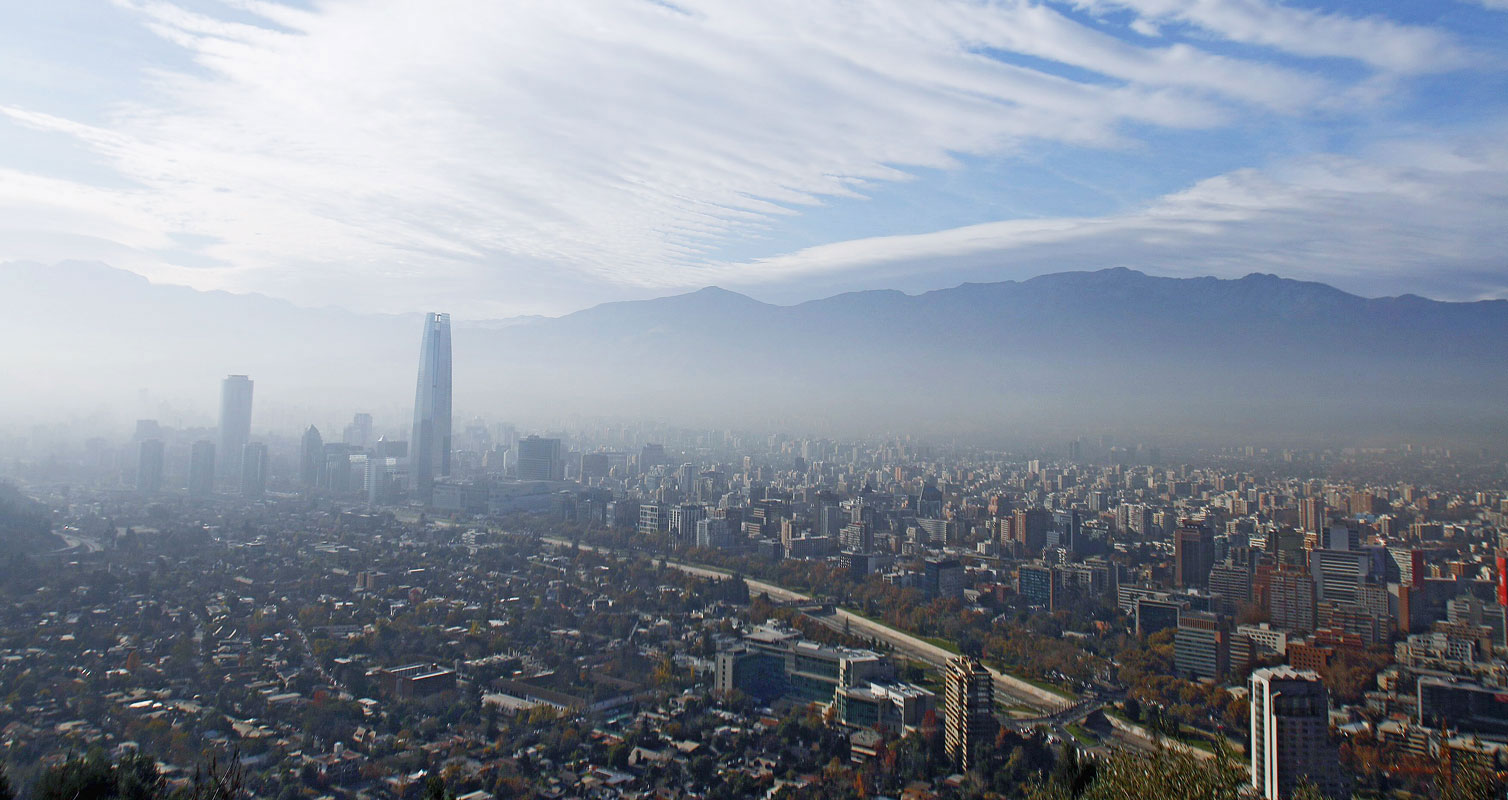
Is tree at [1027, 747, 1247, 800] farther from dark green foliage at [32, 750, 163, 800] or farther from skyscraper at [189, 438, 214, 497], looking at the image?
skyscraper at [189, 438, 214, 497]

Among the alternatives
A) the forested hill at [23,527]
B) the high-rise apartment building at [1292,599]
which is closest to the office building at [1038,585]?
the high-rise apartment building at [1292,599]

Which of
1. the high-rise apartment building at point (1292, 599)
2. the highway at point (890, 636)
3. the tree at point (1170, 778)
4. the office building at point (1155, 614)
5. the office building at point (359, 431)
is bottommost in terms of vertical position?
the highway at point (890, 636)

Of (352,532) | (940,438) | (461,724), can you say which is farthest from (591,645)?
(940,438)

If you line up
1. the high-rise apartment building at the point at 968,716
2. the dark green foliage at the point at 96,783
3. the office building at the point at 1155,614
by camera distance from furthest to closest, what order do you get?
1. the office building at the point at 1155,614
2. the high-rise apartment building at the point at 968,716
3. the dark green foliage at the point at 96,783

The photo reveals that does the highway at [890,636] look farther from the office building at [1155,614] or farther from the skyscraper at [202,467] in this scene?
the skyscraper at [202,467]

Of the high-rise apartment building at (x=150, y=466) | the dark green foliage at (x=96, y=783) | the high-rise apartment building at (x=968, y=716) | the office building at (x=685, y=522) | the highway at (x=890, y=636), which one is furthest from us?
the high-rise apartment building at (x=150, y=466)

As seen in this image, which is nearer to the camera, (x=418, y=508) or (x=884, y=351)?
(x=418, y=508)

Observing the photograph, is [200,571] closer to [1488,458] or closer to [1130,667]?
[1130,667]
